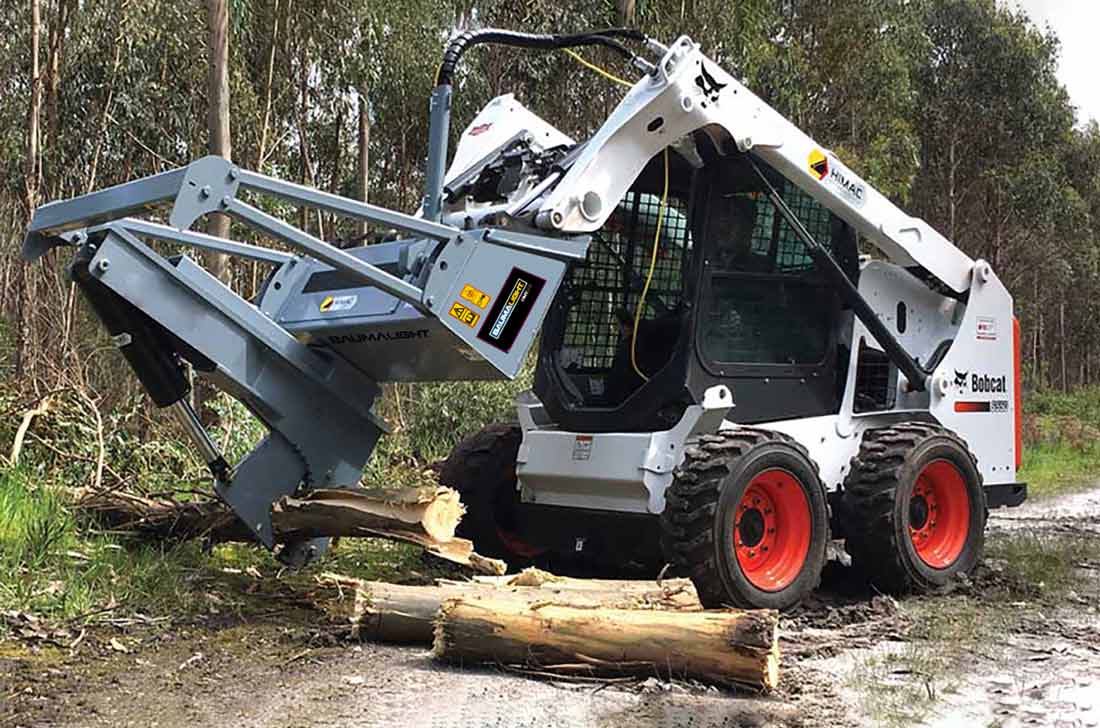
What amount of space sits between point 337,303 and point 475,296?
1048 mm

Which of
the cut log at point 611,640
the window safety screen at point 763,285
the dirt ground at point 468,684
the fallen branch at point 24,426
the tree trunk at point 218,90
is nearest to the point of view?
the dirt ground at point 468,684

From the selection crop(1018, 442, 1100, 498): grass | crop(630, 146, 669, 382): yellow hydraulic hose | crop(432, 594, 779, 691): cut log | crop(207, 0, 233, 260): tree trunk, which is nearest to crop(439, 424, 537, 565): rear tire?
crop(630, 146, 669, 382): yellow hydraulic hose

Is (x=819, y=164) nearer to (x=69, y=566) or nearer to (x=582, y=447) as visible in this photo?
(x=582, y=447)

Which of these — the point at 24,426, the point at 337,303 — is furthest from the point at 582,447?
the point at 24,426

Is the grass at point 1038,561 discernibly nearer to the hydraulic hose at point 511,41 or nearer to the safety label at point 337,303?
the hydraulic hose at point 511,41

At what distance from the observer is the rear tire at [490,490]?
7.32m

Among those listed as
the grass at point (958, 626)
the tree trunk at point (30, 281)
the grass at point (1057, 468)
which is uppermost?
the tree trunk at point (30, 281)

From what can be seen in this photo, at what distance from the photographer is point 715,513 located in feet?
19.2

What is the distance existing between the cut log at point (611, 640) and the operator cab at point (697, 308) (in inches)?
78.7

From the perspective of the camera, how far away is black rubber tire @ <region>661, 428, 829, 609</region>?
583 centimetres

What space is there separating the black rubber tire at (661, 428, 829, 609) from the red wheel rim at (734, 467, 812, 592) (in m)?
0.11

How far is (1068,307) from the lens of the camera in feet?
161

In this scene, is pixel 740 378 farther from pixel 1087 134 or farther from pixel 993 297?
pixel 1087 134

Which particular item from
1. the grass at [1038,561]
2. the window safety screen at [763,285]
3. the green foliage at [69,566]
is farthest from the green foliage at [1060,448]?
the green foliage at [69,566]
